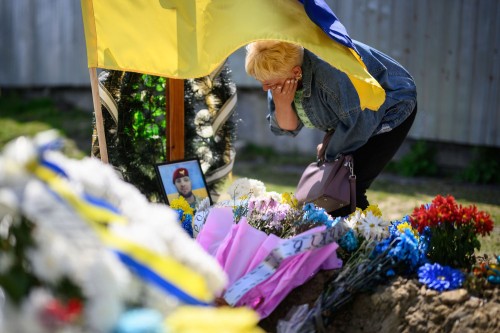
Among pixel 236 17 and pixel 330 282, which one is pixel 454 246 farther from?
pixel 236 17

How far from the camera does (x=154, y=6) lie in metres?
3.25

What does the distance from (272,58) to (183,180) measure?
98cm

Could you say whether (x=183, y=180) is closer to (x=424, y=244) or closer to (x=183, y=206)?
(x=183, y=206)

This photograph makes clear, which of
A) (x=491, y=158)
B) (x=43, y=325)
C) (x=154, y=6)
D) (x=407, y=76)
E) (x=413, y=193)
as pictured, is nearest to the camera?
(x=43, y=325)

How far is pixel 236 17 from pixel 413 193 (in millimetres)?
3470

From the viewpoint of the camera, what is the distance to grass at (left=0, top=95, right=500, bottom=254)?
5473mm

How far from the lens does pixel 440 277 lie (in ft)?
8.08

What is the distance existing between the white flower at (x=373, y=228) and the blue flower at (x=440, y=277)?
0.28 meters

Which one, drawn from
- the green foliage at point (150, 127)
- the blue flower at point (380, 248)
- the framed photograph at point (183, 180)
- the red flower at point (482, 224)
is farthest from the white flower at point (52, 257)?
the green foliage at point (150, 127)

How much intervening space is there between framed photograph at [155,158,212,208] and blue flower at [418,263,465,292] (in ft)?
5.06

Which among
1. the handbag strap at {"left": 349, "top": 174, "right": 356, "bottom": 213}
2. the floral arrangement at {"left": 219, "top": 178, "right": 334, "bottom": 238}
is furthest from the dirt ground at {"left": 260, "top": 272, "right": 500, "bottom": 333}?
the handbag strap at {"left": 349, "top": 174, "right": 356, "bottom": 213}

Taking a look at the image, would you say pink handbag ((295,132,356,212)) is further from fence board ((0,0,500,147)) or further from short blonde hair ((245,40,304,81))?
fence board ((0,0,500,147))

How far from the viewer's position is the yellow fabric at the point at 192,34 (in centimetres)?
294

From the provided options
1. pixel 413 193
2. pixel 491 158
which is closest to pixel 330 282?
pixel 413 193
